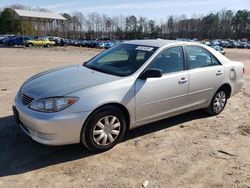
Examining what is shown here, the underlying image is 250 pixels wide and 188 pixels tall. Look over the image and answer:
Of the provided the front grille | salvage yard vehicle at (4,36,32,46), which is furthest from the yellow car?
the front grille

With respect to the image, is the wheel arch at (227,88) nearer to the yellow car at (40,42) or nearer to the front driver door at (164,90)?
the front driver door at (164,90)

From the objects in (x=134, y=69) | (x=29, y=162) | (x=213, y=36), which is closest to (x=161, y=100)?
(x=134, y=69)

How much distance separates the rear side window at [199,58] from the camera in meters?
5.23

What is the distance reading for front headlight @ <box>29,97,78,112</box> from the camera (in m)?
3.74

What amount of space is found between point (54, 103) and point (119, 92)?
93cm

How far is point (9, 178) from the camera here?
3.47 metres

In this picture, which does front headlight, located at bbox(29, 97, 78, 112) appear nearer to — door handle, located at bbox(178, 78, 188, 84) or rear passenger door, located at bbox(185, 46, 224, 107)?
door handle, located at bbox(178, 78, 188, 84)

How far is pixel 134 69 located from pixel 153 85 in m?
0.39

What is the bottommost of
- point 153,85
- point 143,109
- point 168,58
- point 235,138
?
point 235,138

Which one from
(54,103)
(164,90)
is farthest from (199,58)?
(54,103)

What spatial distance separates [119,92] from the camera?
13.5 ft

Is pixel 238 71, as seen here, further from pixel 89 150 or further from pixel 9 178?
pixel 9 178

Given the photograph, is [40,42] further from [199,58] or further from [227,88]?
[199,58]

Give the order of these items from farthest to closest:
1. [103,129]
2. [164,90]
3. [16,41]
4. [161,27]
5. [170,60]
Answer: [161,27] → [16,41] → [170,60] → [164,90] → [103,129]
